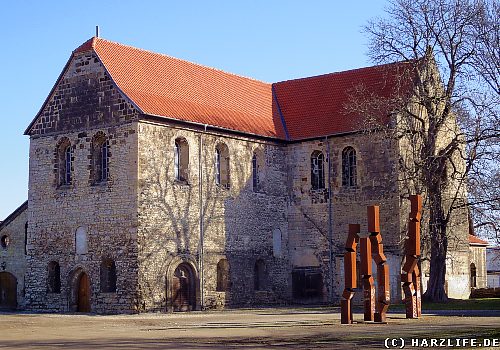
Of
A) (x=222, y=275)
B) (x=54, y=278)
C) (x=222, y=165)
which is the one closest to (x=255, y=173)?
(x=222, y=165)

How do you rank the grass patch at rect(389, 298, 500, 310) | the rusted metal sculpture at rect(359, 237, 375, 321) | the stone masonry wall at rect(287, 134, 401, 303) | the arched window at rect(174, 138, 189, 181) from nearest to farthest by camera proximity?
1. the rusted metal sculpture at rect(359, 237, 375, 321)
2. the grass patch at rect(389, 298, 500, 310)
3. the arched window at rect(174, 138, 189, 181)
4. the stone masonry wall at rect(287, 134, 401, 303)

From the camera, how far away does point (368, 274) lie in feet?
82.5

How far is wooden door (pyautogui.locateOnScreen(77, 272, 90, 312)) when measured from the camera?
36.1m

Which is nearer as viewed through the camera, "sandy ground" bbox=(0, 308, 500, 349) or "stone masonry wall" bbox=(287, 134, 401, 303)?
"sandy ground" bbox=(0, 308, 500, 349)

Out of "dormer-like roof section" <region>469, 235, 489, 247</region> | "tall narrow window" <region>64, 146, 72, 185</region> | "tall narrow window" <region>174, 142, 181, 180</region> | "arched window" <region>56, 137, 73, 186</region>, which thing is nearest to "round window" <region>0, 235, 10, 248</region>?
"arched window" <region>56, 137, 73, 186</region>

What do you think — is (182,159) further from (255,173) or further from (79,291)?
(79,291)

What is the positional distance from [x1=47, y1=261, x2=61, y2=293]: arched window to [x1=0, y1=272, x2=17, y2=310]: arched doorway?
4621mm

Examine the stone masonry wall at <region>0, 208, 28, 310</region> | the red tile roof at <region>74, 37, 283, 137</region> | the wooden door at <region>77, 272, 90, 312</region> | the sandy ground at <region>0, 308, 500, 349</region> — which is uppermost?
the red tile roof at <region>74, 37, 283, 137</region>

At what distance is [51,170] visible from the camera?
3731 centimetres

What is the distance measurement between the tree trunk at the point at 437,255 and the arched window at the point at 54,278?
16096 mm

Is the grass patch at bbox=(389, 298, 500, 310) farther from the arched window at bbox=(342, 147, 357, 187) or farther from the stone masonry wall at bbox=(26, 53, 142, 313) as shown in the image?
the stone masonry wall at bbox=(26, 53, 142, 313)

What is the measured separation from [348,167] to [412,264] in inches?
583

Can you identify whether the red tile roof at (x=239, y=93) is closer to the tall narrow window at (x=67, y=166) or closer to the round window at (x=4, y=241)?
the tall narrow window at (x=67, y=166)

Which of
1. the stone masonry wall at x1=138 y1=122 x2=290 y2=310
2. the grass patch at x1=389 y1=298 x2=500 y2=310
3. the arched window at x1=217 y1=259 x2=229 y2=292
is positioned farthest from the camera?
the arched window at x1=217 y1=259 x2=229 y2=292
